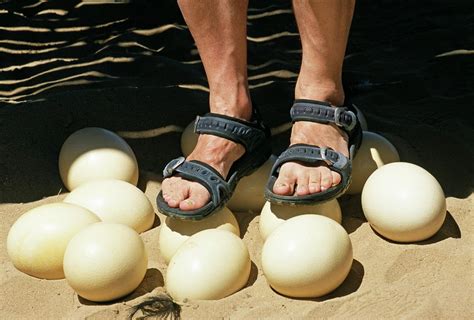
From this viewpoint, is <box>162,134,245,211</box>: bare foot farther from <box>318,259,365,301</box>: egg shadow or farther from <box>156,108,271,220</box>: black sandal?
<box>318,259,365,301</box>: egg shadow

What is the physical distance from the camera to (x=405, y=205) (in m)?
2.95

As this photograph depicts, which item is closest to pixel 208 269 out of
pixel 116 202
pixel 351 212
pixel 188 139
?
pixel 116 202

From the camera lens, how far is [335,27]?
311 cm

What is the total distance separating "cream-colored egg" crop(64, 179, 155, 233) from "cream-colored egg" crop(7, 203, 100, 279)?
0.13 meters

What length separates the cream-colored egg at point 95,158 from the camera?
3.44 metres

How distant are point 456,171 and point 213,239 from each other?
1.23m

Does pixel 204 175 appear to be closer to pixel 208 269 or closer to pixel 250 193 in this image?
pixel 250 193

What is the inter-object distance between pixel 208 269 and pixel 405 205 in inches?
28.9

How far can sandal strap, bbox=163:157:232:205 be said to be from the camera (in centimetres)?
310

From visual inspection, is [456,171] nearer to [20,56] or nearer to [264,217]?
[264,217]

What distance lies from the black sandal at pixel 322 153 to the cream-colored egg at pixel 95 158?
647mm

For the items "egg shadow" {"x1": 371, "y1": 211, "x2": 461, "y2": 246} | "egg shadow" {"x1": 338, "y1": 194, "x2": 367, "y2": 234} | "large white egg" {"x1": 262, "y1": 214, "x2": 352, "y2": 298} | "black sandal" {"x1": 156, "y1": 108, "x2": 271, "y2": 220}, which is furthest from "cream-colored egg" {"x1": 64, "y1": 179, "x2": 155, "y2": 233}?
"egg shadow" {"x1": 371, "y1": 211, "x2": 461, "y2": 246}

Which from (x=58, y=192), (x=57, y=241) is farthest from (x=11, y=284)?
(x=58, y=192)

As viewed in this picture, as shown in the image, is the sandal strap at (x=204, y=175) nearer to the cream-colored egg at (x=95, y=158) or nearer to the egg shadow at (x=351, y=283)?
the cream-colored egg at (x=95, y=158)
